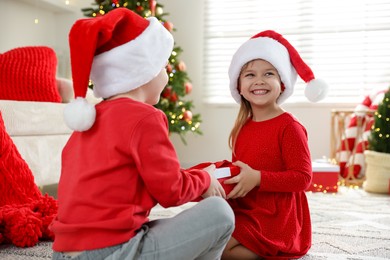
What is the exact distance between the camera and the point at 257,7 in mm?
4355

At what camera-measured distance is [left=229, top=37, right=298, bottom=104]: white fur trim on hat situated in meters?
1.54

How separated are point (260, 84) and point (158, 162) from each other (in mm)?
665

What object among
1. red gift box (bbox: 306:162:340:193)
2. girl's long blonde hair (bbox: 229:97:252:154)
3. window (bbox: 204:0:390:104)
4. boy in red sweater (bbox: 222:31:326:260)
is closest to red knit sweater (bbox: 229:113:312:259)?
boy in red sweater (bbox: 222:31:326:260)

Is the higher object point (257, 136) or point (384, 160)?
point (257, 136)

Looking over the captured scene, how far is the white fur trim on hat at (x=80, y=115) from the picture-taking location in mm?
994

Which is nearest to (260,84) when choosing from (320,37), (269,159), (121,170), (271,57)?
(271,57)

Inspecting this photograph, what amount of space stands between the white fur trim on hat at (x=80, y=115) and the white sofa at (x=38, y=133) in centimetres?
150

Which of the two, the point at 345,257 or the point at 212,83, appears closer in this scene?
the point at 345,257

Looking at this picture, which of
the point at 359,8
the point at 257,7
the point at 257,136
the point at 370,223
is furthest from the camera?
the point at 257,7

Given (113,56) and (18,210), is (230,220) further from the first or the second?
(18,210)

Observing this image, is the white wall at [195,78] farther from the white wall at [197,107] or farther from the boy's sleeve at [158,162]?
the boy's sleeve at [158,162]

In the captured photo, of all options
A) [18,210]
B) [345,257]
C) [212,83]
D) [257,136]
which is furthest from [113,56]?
[212,83]

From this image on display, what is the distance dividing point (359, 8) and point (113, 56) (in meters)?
3.55

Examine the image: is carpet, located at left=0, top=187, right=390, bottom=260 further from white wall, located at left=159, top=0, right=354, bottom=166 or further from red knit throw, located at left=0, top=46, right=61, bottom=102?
white wall, located at left=159, top=0, right=354, bottom=166
